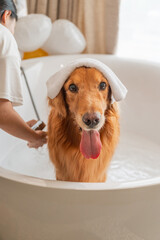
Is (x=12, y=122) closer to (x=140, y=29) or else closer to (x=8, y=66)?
(x=8, y=66)

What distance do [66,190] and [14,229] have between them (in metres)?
0.34

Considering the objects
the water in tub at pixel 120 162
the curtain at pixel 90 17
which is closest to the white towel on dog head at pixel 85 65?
the water in tub at pixel 120 162

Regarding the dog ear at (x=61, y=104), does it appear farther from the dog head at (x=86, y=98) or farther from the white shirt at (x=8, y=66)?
the white shirt at (x=8, y=66)

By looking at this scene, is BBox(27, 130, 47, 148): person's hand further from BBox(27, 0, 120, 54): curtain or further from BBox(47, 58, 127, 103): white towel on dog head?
BBox(27, 0, 120, 54): curtain

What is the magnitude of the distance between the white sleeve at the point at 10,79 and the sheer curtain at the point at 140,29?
2050mm

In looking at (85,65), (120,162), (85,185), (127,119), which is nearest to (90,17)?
(127,119)

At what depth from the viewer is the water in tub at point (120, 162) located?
2199 millimetres

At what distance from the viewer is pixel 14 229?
136 cm

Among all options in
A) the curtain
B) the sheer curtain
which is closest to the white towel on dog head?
the curtain

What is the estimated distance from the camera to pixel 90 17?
306cm

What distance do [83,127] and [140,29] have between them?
7.85 feet

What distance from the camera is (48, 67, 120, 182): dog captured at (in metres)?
1.35

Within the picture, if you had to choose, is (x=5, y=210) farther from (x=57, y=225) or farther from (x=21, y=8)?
(x=21, y=8)

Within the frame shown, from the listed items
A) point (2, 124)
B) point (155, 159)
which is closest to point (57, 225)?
point (2, 124)
